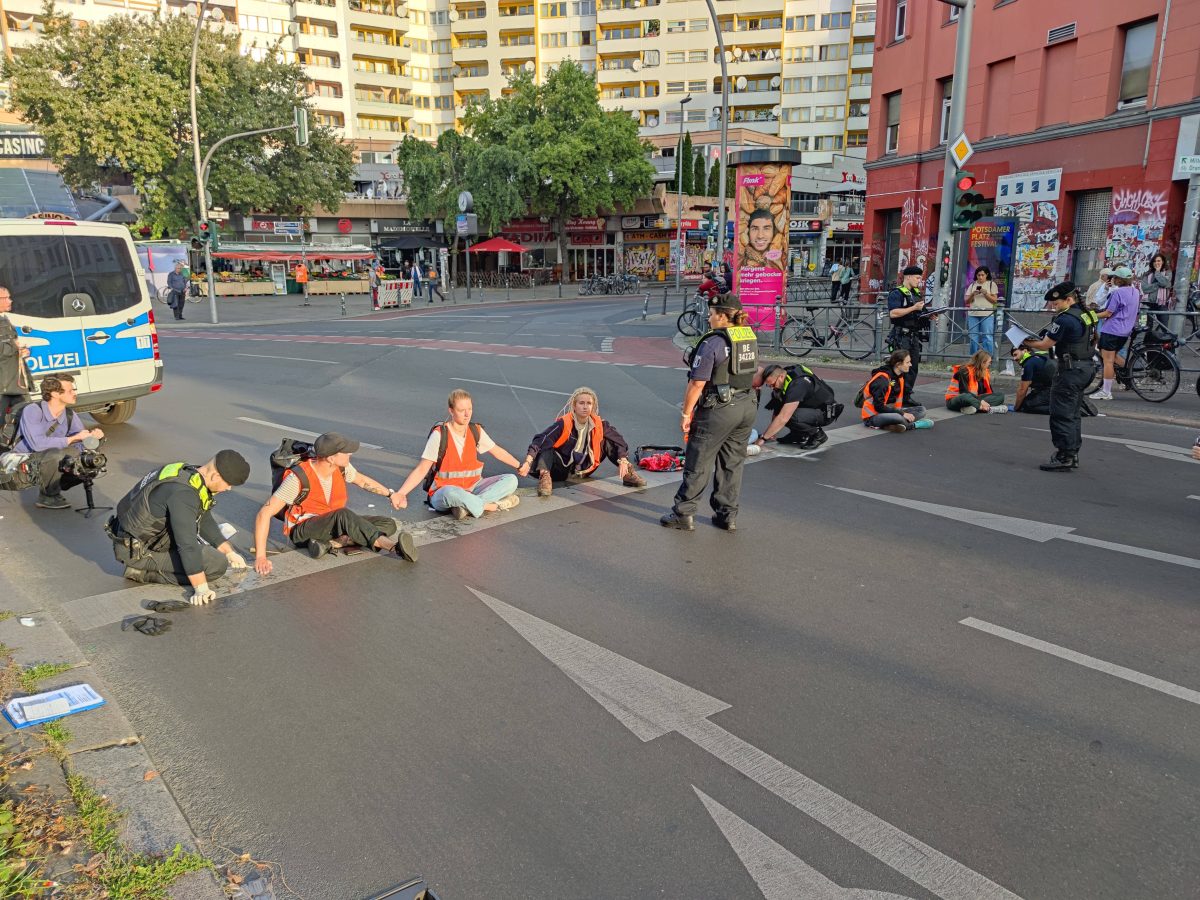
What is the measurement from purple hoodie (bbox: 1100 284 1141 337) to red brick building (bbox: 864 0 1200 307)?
505 centimetres

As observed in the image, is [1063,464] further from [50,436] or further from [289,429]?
[50,436]

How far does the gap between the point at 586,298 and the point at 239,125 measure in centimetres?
1820

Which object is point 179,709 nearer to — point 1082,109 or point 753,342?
point 753,342

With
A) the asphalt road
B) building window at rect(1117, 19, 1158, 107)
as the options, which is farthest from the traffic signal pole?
the asphalt road

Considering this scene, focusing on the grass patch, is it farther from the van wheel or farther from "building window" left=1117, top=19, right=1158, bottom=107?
"building window" left=1117, top=19, right=1158, bottom=107

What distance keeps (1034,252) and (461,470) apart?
1877cm

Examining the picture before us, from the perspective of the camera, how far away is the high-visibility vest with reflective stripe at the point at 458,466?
7062 mm

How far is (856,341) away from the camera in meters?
16.6

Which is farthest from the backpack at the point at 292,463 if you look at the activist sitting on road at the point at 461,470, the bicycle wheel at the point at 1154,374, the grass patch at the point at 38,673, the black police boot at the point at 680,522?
the bicycle wheel at the point at 1154,374

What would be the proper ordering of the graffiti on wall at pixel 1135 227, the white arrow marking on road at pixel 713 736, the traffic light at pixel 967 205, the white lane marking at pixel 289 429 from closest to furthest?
the white arrow marking on road at pixel 713 736 → the white lane marking at pixel 289 429 → the traffic light at pixel 967 205 → the graffiti on wall at pixel 1135 227

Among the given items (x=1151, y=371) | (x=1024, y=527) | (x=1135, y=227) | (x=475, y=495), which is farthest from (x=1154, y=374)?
(x=475, y=495)

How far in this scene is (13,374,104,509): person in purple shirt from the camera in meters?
7.32

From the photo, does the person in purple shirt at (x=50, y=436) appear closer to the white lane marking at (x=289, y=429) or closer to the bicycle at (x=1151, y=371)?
the white lane marking at (x=289, y=429)

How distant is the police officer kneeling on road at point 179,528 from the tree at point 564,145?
1819 inches
